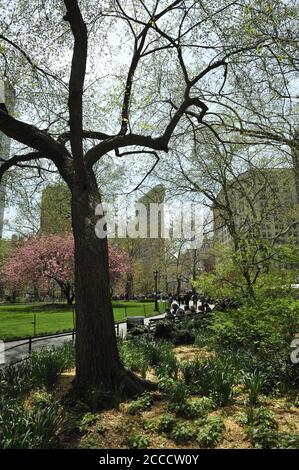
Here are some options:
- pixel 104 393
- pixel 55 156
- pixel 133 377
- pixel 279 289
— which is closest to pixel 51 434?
pixel 104 393

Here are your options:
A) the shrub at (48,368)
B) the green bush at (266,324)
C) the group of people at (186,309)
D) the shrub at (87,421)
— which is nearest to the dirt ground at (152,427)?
the shrub at (87,421)

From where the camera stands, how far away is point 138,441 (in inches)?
173

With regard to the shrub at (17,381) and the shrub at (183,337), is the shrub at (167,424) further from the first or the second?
the shrub at (183,337)

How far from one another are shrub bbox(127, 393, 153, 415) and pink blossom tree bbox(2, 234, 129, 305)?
96.0ft

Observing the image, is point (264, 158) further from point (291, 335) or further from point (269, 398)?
point (269, 398)

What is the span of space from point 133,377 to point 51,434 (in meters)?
2.70

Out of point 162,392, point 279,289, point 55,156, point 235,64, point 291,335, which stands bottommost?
point 162,392

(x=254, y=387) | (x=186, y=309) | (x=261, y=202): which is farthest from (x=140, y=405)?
(x=186, y=309)

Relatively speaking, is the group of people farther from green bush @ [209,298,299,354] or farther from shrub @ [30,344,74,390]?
shrub @ [30,344,74,390]

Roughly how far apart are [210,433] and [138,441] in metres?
0.88

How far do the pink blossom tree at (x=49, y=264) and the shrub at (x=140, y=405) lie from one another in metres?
29.3
